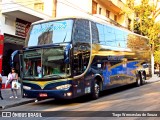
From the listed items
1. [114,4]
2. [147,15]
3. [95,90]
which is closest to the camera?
[95,90]

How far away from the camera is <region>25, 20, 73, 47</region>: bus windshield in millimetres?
13609

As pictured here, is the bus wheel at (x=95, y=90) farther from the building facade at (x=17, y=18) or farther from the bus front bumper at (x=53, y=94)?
the building facade at (x=17, y=18)

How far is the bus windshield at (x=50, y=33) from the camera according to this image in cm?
1361

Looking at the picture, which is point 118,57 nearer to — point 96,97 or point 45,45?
point 96,97

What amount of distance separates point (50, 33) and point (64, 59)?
64.6 inches

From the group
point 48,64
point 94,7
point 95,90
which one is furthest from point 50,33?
point 94,7

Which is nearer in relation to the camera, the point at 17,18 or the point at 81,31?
the point at 81,31

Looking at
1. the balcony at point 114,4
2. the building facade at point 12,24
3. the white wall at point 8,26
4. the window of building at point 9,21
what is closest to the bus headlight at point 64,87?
the building facade at point 12,24

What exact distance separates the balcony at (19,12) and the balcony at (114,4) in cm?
1150

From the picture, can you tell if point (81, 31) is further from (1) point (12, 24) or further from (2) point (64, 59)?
(1) point (12, 24)

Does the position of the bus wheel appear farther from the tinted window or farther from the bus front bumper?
the tinted window

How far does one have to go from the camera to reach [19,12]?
70.3 ft

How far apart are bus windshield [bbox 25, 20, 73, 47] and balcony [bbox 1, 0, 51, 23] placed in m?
6.88

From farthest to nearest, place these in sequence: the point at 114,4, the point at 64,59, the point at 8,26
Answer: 1. the point at 114,4
2. the point at 8,26
3. the point at 64,59
